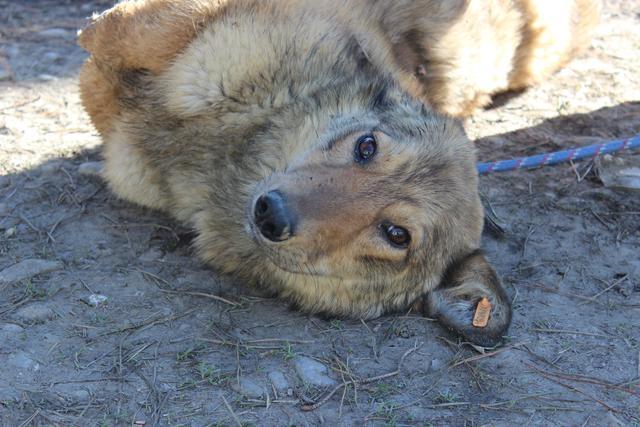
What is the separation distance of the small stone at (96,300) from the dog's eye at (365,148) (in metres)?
1.41

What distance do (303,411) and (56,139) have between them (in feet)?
9.52

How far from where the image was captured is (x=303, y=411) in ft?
10.0

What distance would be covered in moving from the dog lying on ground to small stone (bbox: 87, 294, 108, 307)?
1.97ft

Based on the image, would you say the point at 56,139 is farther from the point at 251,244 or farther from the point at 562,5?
the point at 562,5

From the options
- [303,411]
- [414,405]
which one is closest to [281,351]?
[303,411]

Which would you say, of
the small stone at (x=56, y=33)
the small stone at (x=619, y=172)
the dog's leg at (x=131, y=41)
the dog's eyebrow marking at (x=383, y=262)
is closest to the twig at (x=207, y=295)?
the dog's eyebrow marking at (x=383, y=262)

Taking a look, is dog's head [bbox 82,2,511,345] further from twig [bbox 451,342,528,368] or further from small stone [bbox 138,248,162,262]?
small stone [bbox 138,248,162,262]

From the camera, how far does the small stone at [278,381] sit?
3.17m

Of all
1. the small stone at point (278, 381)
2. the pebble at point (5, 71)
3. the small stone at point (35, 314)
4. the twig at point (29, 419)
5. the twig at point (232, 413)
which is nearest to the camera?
the twig at point (29, 419)

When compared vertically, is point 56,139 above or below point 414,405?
above

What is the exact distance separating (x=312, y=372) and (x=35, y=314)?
132cm

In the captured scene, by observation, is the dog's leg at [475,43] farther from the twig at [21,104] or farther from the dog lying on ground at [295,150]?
the twig at [21,104]

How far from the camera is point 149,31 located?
3.97 metres

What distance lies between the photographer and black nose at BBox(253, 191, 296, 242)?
3246 mm
